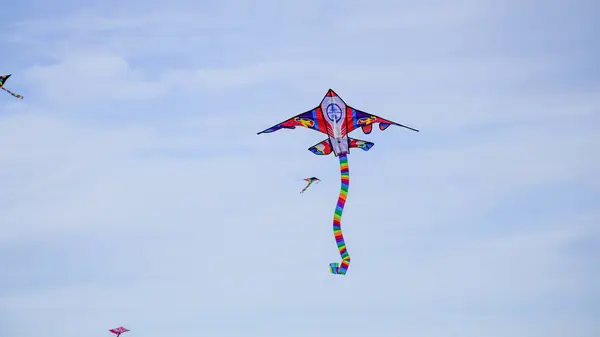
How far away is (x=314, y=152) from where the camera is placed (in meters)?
77.4

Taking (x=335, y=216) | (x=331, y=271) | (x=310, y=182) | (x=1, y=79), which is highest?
(x=1, y=79)

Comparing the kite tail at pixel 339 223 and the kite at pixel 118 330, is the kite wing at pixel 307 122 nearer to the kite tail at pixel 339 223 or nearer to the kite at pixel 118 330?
the kite tail at pixel 339 223

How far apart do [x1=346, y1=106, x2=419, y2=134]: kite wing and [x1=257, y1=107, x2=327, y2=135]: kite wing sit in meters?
2.23

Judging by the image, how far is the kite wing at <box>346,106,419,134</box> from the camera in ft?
252

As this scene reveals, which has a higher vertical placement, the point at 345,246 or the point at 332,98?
the point at 332,98

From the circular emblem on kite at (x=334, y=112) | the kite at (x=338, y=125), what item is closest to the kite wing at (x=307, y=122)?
the kite at (x=338, y=125)

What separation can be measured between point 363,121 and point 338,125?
7.57ft

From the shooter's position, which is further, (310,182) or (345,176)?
(310,182)

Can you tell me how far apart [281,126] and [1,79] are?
879 inches

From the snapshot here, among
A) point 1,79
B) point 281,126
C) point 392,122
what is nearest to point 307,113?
point 281,126

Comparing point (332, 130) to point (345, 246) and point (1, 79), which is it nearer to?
point (345, 246)

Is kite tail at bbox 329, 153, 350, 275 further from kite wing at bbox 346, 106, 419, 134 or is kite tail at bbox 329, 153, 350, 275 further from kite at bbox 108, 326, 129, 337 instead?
kite at bbox 108, 326, 129, 337

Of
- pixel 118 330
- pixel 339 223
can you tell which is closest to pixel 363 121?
pixel 339 223

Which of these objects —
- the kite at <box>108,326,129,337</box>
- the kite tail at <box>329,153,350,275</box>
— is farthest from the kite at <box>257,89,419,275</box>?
the kite at <box>108,326,129,337</box>
